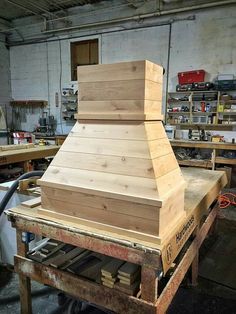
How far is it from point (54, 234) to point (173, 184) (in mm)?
650

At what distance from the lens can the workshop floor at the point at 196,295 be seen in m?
1.79

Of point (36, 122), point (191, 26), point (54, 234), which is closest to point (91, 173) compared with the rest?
point (54, 234)

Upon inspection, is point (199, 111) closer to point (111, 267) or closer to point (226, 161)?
point (226, 161)

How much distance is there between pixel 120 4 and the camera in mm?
5992

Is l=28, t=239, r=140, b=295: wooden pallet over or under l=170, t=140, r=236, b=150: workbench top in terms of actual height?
under

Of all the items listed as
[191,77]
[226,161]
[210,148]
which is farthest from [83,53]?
[226,161]

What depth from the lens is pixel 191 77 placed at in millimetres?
5379

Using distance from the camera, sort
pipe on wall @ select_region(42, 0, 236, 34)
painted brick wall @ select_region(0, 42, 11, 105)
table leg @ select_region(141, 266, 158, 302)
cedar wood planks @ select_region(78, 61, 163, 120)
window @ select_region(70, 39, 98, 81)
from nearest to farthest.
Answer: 1. table leg @ select_region(141, 266, 158, 302)
2. cedar wood planks @ select_region(78, 61, 163, 120)
3. pipe on wall @ select_region(42, 0, 236, 34)
4. window @ select_region(70, 39, 98, 81)
5. painted brick wall @ select_region(0, 42, 11, 105)

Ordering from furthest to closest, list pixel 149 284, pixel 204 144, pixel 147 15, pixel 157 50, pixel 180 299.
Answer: pixel 157 50 < pixel 147 15 < pixel 204 144 < pixel 180 299 < pixel 149 284

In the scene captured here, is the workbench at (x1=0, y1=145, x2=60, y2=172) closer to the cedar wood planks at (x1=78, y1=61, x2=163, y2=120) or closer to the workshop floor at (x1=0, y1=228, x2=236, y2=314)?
the workshop floor at (x1=0, y1=228, x2=236, y2=314)

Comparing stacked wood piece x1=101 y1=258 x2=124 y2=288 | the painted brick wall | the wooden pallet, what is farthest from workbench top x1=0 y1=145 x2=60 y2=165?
the painted brick wall

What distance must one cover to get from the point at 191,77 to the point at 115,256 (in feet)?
16.1

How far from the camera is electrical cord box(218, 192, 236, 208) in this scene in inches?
152

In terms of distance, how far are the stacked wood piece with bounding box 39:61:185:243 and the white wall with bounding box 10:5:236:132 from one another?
4635 millimetres
